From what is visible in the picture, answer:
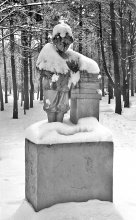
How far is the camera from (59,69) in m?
4.27

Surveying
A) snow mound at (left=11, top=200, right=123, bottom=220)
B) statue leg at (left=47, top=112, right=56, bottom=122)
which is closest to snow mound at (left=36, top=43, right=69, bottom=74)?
statue leg at (left=47, top=112, right=56, bottom=122)

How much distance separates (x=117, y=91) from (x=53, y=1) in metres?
7.92

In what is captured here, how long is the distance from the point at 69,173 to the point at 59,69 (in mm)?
1578

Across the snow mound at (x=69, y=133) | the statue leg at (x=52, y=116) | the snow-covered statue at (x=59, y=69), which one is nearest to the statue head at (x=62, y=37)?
the snow-covered statue at (x=59, y=69)

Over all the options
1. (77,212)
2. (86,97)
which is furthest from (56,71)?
(77,212)

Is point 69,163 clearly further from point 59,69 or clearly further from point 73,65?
point 73,65

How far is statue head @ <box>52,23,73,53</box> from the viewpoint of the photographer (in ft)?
14.1

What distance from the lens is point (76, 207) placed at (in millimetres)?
4234

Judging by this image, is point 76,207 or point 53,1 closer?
point 76,207

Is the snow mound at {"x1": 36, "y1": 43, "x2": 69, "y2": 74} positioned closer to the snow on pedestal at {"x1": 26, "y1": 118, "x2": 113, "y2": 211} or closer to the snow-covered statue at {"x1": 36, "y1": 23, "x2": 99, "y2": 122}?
the snow-covered statue at {"x1": 36, "y1": 23, "x2": 99, "y2": 122}

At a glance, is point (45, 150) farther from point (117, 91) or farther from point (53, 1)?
point (117, 91)

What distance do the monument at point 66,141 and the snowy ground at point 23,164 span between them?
0.92 meters

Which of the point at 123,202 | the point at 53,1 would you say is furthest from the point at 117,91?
the point at 123,202

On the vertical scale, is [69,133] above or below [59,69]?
below
